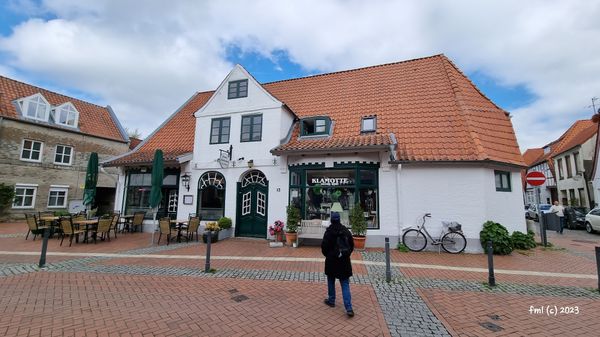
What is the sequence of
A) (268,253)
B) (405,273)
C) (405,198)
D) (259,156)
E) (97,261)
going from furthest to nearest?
1. (259,156)
2. (405,198)
3. (268,253)
4. (97,261)
5. (405,273)

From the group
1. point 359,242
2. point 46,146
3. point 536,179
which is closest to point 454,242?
point 359,242

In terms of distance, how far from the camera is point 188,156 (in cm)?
1366

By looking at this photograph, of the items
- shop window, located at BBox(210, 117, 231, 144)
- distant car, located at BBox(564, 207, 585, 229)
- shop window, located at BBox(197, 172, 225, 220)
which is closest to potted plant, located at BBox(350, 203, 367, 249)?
shop window, located at BBox(197, 172, 225, 220)

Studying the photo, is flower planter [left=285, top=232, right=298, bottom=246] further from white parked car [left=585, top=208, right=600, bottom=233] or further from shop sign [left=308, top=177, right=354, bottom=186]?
white parked car [left=585, top=208, right=600, bottom=233]

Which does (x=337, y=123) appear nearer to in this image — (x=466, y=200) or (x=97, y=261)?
(x=466, y=200)

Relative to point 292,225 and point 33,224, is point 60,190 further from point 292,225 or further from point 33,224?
point 292,225

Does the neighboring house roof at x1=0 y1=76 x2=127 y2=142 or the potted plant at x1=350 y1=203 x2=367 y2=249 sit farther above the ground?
the neighboring house roof at x1=0 y1=76 x2=127 y2=142

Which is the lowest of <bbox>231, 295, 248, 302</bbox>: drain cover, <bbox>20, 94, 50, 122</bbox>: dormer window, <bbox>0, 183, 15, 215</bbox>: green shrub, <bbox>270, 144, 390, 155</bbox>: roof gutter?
<bbox>231, 295, 248, 302</bbox>: drain cover

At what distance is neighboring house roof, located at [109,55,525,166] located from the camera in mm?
10938

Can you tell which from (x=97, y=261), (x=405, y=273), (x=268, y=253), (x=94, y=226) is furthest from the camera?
(x=94, y=226)

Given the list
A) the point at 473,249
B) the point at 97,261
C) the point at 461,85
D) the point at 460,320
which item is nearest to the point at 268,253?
the point at 97,261

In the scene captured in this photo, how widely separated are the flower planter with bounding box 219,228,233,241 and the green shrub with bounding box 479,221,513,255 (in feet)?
32.8

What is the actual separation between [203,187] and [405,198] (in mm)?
9217

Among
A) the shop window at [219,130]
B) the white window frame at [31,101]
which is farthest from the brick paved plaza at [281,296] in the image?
the white window frame at [31,101]
